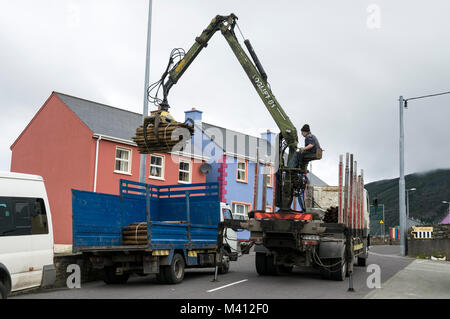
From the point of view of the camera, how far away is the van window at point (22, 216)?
8906mm

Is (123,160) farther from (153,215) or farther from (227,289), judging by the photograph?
(227,289)

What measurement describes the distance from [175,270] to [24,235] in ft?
14.6

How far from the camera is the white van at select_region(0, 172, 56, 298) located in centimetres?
873

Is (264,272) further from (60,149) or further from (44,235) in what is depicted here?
(60,149)

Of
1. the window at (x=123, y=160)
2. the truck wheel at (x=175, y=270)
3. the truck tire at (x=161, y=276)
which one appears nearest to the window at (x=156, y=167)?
the window at (x=123, y=160)

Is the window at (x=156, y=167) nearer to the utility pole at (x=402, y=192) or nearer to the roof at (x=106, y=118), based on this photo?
the roof at (x=106, y=118)

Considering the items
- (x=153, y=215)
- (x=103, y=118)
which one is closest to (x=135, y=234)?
(x=153, y=215)

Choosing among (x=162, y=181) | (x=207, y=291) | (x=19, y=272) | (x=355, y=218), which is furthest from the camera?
(x=162, y=181)

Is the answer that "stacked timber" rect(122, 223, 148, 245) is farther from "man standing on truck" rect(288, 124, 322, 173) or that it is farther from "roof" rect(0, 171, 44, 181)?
"man standing on truck" rect(288, 124, 322, 173)

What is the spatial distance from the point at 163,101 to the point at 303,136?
12.3ft

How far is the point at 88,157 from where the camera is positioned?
26078 millimetres

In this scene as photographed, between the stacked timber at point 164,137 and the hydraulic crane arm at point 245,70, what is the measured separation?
1.75m

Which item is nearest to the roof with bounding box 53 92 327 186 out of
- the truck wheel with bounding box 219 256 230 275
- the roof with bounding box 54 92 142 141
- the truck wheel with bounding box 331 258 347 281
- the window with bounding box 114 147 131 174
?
the roof with bounding box 54 92 142 141

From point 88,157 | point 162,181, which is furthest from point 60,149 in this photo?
point 162,181
